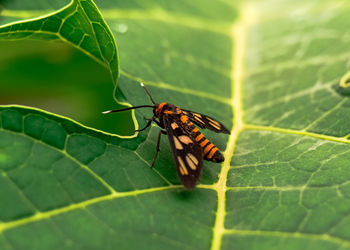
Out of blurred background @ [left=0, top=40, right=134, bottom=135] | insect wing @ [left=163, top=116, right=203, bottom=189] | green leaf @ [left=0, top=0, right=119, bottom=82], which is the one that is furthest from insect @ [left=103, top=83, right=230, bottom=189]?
blurred background @ [left=0, top=40, right=134, bottom=135]

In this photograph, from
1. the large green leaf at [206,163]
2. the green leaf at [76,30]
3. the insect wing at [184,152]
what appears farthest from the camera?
the green leaf at [76,30]

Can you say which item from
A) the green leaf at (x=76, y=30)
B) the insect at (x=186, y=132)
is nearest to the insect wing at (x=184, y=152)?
the insect at (x=186, y=132)

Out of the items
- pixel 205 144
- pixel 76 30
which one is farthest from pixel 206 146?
pixel 76 30

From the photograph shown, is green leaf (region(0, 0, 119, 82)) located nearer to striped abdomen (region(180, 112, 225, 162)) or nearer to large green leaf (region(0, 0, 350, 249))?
large green leaf (region(0, 0, 350, 249))

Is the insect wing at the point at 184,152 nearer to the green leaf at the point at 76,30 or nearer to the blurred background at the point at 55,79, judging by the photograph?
the green leaf at the point at 76,30

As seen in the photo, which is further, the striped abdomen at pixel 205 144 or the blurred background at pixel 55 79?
the blurred background at pixel 55 79

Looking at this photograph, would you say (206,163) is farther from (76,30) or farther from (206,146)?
(76,30)
